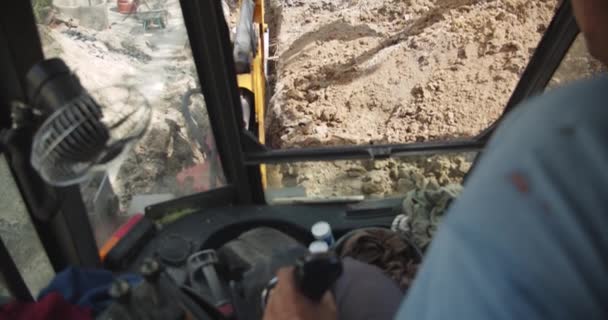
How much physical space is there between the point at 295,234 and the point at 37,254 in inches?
28.9

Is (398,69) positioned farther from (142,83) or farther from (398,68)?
(142,83)

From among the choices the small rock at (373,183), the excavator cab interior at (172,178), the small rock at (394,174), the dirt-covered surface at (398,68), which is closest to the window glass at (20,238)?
the excavator cab interior at (172,178)

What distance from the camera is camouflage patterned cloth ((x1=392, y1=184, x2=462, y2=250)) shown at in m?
1.59

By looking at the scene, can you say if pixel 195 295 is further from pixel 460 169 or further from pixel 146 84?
pixel 460 169

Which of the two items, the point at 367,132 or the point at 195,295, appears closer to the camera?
the point at 195,295

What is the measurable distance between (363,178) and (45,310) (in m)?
1.37

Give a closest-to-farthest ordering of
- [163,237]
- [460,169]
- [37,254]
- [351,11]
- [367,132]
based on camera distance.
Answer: [37,254], [163,237], [460,169], [367,132], [351,11]

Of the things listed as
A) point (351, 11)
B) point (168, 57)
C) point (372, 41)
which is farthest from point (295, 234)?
point (351, 11)

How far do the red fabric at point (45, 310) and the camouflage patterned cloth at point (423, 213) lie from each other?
886 mm

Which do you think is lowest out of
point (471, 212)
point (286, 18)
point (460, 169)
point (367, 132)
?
point (367, 132)

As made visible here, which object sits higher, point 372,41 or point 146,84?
point 146,84

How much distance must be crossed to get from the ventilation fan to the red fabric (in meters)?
0.43

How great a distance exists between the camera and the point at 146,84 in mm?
1452

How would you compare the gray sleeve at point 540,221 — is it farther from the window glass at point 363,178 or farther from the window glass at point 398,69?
the window glass at point 398,69
